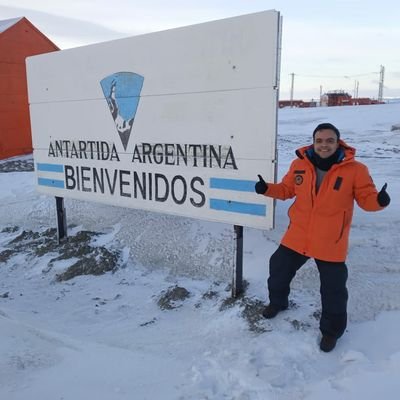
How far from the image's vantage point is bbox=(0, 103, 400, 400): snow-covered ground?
253 cm

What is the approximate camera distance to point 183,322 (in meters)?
3.40

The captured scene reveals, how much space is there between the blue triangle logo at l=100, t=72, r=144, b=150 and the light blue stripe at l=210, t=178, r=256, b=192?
1115mm

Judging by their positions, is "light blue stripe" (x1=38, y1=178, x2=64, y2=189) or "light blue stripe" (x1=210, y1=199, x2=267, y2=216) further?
"light blue stripe" (x1=38, y1=178, x2=64, y2=189)

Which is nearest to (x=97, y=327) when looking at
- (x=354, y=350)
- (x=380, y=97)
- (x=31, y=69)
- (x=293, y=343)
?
(x=293, y=343)

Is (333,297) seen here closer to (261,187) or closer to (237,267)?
(261,187)

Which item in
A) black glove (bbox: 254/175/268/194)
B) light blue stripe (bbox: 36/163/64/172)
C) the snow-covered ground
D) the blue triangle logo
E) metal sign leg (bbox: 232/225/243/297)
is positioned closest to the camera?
the snow-covered ground

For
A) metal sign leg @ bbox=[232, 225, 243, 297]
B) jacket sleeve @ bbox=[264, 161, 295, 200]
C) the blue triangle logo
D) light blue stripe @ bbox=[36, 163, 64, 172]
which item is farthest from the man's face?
light blue stripe @ bbox=[36, 163, 64, 172]

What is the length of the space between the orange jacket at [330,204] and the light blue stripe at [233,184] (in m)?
0.55

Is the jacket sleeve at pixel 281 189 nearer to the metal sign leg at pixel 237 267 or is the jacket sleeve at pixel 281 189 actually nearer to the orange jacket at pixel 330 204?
the orange jacket at pixel 330 204

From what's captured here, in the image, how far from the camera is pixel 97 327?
3.45m

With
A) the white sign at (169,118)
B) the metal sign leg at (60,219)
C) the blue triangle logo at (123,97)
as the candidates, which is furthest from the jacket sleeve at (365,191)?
the metal sign leg at (60,219)

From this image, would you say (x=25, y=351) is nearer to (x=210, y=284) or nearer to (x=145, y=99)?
(x=210, y=284)

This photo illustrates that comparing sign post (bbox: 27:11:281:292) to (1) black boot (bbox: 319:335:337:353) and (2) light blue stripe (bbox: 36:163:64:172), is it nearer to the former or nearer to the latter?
(2) light blue stripe (bbox: 36:163:64:172)

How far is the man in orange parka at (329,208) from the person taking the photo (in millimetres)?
2725
